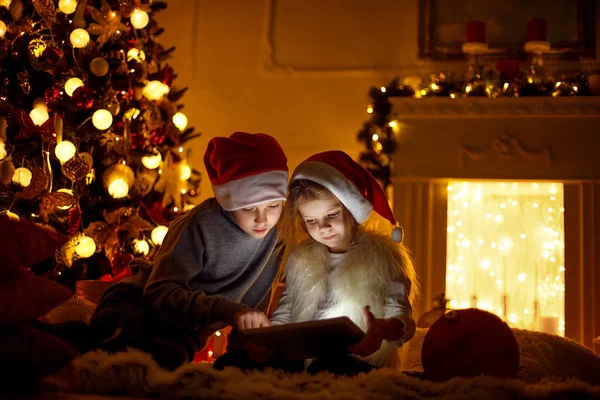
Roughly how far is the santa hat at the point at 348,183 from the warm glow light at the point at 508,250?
161cm

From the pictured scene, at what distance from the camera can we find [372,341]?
1314mm

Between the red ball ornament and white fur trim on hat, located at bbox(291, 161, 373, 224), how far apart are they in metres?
0.36

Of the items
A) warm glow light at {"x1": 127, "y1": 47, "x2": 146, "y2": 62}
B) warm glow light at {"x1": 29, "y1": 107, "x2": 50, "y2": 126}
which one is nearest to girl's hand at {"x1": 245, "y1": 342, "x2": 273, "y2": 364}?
warm glow light at {"x1": 29, "y1": 107, "x2": 50, "y2": 126}

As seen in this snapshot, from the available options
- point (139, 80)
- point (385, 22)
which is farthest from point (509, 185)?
point (139, 80)

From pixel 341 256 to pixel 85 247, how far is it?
140cm

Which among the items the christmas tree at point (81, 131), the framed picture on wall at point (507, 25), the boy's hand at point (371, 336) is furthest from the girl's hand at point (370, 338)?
the framed picture on wall at point (507, 25)

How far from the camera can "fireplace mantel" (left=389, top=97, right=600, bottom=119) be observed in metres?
3.11

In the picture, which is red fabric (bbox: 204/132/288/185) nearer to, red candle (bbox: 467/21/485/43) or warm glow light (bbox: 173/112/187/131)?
warm glow light (bbox: 173/112/187/131)

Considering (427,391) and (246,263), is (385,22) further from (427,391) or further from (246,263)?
(427,391)

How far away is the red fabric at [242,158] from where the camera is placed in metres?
1.55

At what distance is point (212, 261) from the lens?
61.5 inches

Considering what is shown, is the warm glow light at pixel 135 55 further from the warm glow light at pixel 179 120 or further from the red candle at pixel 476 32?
the red candle at pixel 476 32

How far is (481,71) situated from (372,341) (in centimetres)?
214

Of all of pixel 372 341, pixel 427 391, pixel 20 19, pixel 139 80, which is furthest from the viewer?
pixel 139 80
